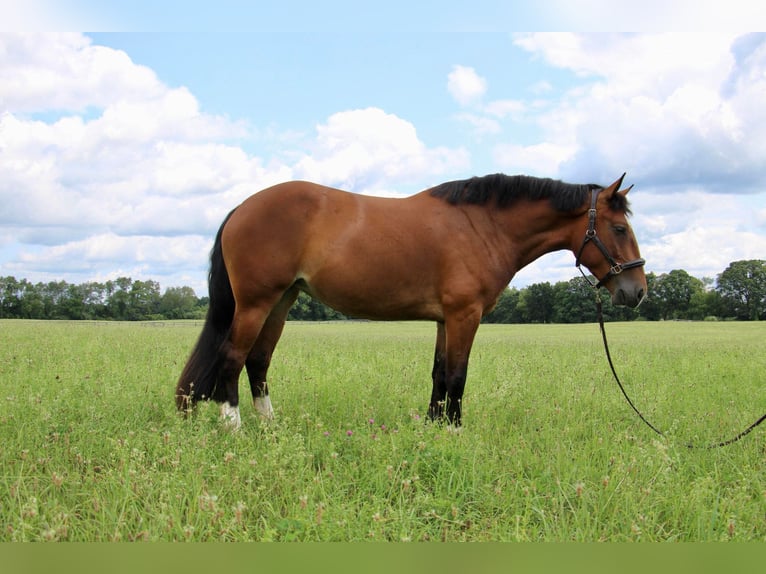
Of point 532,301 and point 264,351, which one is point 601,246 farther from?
point 532,301

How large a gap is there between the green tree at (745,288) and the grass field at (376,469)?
57642 mm

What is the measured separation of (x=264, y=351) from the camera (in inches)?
255

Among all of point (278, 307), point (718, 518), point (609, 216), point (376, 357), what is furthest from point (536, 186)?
point (376, 357)

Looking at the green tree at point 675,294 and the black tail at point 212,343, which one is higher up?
the green tree at point 675,294

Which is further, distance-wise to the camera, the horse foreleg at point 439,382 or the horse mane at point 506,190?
the horse mane at point 506,190

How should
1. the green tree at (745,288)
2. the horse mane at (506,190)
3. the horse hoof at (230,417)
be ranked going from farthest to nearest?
the green tree at (745,288) < the horse mane at (506,190) < the horse hoof at (230,417)

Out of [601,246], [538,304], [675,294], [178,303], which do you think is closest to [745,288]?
[675,294]

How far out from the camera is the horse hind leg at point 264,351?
21.0 ft

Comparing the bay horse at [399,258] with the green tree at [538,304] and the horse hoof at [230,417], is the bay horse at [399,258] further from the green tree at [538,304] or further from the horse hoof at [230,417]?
the green tree at [538,304]

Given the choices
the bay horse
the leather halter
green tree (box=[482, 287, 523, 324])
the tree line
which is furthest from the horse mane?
green tree (box=[482, 287, 523, 324])

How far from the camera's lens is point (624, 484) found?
4074 mm

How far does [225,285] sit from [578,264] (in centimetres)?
431

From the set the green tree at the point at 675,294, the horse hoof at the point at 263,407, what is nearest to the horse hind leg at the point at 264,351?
the horse hoof at the point at 263,407

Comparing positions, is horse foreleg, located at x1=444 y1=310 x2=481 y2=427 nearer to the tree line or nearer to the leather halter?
the leather halter
